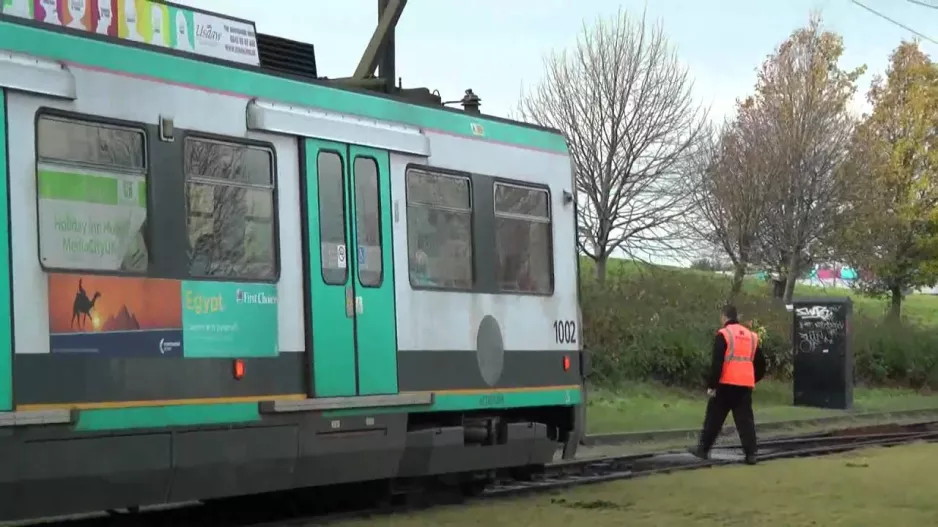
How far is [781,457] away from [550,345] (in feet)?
13.5

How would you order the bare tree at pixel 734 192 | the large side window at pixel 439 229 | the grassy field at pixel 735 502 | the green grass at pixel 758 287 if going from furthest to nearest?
the bare tree at pixel 734 192 → the green grass at pixel 758 287 → the large side window at pixel 439 229 → the grassy field at pixel 735 502

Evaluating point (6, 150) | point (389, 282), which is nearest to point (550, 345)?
point (389, 282)

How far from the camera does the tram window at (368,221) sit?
1050cm

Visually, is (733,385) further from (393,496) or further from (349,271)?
(349,271)

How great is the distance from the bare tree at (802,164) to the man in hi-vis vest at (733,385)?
78.0 ft

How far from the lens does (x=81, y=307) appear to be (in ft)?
27.4

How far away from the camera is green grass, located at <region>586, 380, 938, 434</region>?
66.4 ft

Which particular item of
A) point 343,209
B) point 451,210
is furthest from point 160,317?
point 451,210

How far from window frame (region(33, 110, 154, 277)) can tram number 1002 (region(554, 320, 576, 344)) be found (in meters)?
4.80

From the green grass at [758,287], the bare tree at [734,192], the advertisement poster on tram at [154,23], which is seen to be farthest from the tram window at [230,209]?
the bare tree at [734,192]

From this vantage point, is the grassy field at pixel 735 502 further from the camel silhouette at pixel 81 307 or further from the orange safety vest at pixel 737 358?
the camel silhouette at pixel 81 307

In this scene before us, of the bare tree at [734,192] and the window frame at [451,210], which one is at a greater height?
the bare tree at [734,192]

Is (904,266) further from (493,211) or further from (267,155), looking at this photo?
(267,155)

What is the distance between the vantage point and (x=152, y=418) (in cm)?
877
